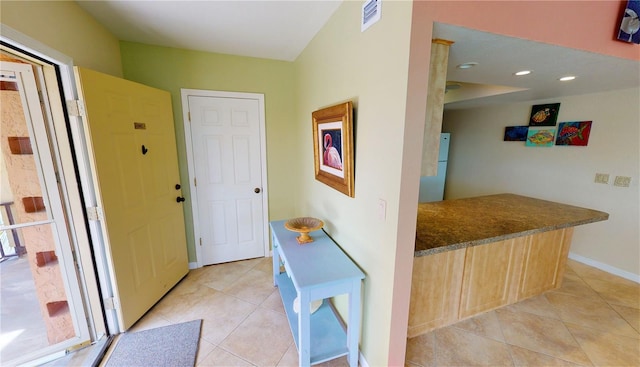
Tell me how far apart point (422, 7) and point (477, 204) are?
2.15 metres

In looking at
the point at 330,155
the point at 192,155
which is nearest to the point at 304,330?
the point at 330,155

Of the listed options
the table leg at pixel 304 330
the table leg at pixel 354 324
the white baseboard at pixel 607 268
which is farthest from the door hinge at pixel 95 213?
the white baseboard at pixel 607 268

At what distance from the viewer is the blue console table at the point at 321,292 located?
143 centimetres

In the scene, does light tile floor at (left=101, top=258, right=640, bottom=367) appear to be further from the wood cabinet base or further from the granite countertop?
the granite countertop

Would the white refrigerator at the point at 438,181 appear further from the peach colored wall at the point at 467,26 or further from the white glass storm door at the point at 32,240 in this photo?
the white glass storm door at the point at 32,240

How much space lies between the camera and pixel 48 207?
1.56 metres

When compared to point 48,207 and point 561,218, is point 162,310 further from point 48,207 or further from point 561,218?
point 561,218

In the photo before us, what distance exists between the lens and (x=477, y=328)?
1.97m

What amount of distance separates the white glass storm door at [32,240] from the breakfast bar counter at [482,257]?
94.2 inches

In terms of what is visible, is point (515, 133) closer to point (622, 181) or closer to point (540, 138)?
point (540, 138)

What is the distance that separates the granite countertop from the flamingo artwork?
766 millimetres

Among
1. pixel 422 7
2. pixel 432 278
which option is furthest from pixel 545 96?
pixel 422 7

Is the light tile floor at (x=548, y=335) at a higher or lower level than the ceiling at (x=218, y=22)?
lower

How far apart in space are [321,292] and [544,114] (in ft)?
12.1
